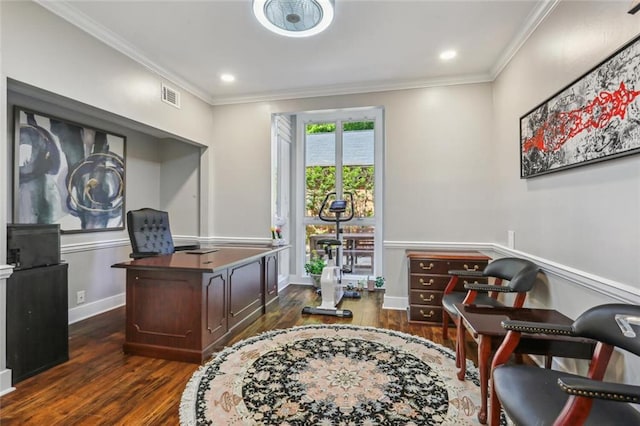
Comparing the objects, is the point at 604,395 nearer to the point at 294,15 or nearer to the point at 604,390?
the point at 604,390

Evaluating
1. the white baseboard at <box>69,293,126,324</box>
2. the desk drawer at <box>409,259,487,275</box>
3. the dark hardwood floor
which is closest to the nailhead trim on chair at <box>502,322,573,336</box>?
the dark hardwood floor

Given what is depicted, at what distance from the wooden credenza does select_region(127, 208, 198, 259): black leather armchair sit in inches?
109

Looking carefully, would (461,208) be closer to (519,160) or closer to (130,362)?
(519,160)

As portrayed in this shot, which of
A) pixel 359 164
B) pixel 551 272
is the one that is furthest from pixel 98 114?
pixel 551 272

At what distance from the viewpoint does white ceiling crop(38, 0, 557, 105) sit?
251 centimetres

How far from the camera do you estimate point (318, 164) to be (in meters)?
5.21

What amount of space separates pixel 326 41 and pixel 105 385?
329 cm

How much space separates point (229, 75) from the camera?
149 inches

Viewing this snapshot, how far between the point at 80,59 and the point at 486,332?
3631 mm

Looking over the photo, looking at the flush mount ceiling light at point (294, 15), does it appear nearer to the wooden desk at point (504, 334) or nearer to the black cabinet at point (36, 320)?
the wooden desk at point (504, 334)

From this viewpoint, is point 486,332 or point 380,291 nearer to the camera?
point 486,332

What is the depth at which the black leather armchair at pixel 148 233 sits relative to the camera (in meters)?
3.29

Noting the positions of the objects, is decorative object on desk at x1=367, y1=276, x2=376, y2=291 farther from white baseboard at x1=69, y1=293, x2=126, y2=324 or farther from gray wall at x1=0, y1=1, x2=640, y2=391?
white baseboard at x1=69, y1=293, x2=126, y2=324

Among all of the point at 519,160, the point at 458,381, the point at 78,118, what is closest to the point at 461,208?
the point at 519,160
